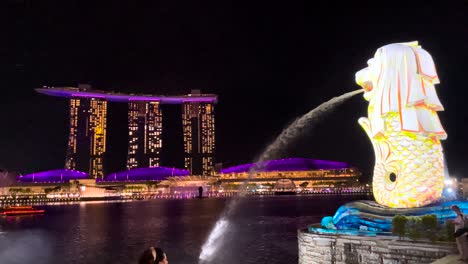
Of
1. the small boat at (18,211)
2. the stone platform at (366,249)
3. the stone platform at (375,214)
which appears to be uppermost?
the stone platform at (375,214)

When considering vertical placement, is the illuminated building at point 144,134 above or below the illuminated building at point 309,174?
above

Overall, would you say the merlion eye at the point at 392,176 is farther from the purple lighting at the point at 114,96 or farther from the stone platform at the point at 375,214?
the purple lighting at the point at 114,96

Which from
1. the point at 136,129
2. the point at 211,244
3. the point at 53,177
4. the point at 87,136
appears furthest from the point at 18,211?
the point at 136,129

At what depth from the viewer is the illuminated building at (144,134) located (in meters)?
182

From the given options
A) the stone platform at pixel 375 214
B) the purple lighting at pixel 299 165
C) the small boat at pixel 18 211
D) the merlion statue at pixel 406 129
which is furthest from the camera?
the purple lighting at pixel 299 165

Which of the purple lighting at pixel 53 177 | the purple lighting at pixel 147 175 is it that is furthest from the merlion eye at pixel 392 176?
the purple lighting at pixel 147 175

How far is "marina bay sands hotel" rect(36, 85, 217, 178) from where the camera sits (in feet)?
557

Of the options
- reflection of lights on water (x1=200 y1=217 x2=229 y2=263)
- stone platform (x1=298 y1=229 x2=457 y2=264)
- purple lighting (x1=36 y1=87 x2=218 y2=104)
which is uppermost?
purple lighting (x1=36 y1=87 x2=218 y2=104)

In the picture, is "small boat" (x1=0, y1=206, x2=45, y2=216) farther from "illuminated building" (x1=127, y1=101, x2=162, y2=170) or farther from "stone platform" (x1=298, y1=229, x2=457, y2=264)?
"illuminated building" (x1=127, y1=101, x2=162, y2=170)

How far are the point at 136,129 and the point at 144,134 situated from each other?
16.2 ft

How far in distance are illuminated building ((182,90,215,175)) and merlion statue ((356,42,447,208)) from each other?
6630 inches

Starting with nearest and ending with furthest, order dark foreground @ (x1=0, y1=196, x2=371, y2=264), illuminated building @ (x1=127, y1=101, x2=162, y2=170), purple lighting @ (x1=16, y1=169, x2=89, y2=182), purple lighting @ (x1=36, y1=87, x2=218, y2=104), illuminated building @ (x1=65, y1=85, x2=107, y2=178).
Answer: dark foreground @ (x1=0, y1=196, x2=371, y2=264) → purple lighting @ (x1=16, y1=169, x2=89, y2=182) → purple lighting @ (x1=36, y1=87, x2=218, y2=104) → illuminated building @ (x1=65, y1=85, x2=107, y2=178) → illuminated building @ (x1=127, y1=101, x2=162, y2=170)

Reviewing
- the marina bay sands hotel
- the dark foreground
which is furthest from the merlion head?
the marina bay sands hotel

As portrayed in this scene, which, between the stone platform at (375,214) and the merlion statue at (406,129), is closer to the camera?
the stone platform at (375,214)
